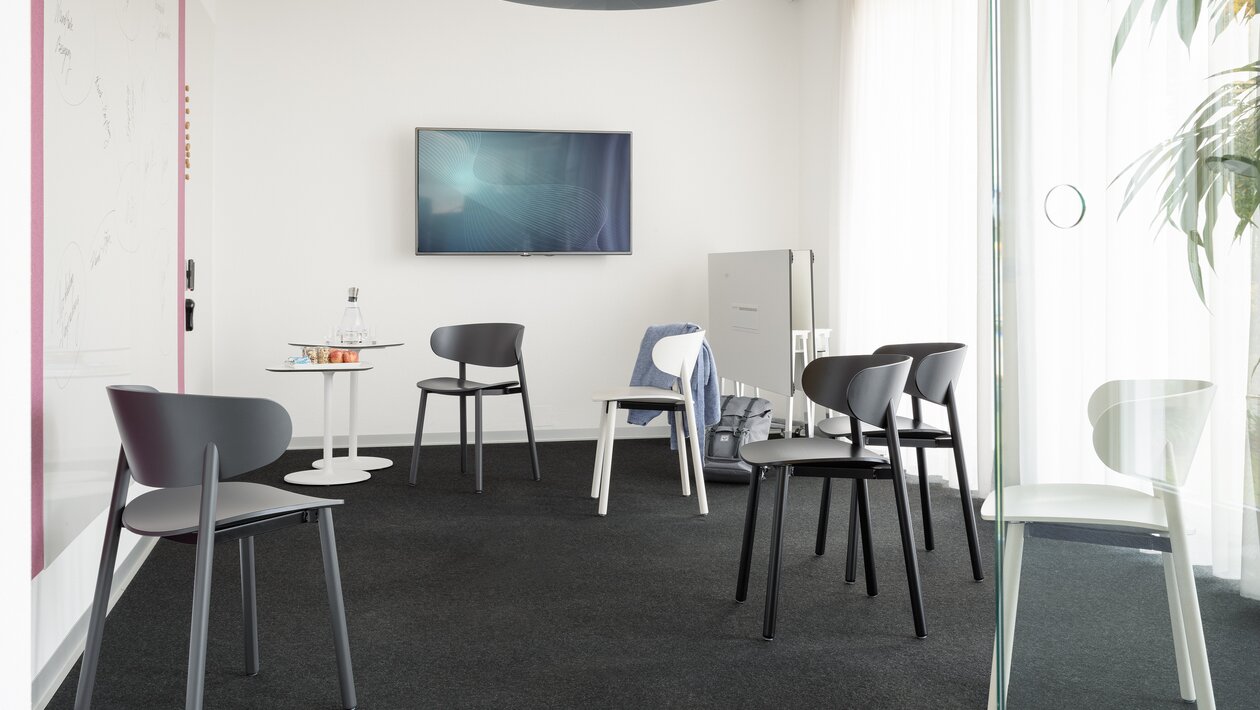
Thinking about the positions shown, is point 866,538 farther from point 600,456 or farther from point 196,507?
point 196,507

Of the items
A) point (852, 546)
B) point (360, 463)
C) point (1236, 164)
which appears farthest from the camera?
Result: point (360, 463)

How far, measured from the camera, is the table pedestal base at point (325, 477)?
4.77 meters

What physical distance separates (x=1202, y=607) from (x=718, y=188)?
5.73 metres

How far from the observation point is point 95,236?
267 centimetres

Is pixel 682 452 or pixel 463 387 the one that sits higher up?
pixel 463 387

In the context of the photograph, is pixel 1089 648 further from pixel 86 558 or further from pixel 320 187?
pixel 320 187

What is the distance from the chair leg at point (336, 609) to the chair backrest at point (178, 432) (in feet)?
0.80

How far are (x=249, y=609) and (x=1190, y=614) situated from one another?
2.09m

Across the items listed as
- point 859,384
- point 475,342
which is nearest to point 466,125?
point 475,342

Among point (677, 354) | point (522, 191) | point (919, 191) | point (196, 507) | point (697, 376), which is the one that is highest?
point (522, 191)

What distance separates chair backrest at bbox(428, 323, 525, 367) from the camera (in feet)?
16.9

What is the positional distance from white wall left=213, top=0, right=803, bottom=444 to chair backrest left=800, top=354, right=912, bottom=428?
368cm

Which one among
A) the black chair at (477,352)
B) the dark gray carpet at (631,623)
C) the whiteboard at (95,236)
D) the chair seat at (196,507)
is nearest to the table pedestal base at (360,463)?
the black chair at (477,352)
